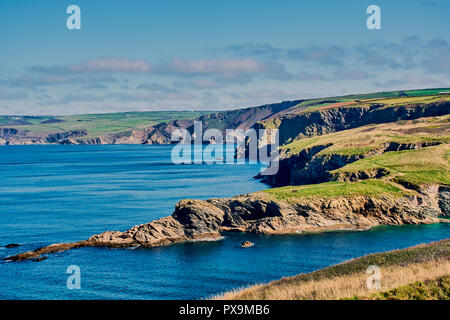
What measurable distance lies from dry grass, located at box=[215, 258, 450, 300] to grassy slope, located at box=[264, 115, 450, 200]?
4683 cm

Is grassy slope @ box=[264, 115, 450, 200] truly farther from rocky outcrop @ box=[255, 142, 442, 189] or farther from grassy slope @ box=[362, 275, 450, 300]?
grassy slope @ box=[362, 275, 450, 300]

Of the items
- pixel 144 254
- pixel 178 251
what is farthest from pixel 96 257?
pixel 178 251

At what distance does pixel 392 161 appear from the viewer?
10625cm

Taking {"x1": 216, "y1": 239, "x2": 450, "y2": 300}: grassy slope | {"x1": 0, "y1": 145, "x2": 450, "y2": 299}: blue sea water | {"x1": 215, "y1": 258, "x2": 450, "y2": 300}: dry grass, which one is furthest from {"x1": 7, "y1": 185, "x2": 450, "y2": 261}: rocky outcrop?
{"x1": 215, "y1": 258, "x2": 450, "y2": 300}: dry grass

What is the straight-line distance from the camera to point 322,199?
3297 inches

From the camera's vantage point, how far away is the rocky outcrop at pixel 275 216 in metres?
74.6

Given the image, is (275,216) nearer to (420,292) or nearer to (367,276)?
(367,276)

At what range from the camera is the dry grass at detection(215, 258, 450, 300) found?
1253 inches

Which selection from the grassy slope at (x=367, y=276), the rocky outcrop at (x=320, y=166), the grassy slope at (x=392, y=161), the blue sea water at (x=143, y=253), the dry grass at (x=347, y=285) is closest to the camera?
the grassy slope at (x=367, y=276)

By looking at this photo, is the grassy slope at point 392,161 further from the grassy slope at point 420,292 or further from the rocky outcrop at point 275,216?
the grassy slope at point 420,292

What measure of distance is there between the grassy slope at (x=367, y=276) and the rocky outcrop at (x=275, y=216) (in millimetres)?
33736

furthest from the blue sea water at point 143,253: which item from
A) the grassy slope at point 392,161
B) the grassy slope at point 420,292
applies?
the grassy slope at point 420,292

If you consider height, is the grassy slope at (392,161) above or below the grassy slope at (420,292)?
above

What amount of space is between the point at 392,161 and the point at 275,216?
38.4 m
